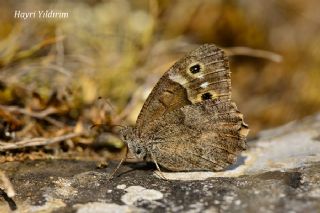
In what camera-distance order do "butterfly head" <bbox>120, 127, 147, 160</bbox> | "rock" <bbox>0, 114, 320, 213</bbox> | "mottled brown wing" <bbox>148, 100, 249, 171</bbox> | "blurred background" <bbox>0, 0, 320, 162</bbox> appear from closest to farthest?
"rock" <bbox>0, 114, 320, 213</bbox>, "mottled brown wing" <bbox>148, 100, 249, 171</bbox>, "butterfly head" <bbox>120, 127, 147, 160</bbox>, "blurred background" <bbox>0, 0, 320, 162</bbox>

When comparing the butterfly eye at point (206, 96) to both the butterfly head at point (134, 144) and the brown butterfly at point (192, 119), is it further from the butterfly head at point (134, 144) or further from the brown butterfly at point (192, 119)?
the butterfly head at point (134, 144)

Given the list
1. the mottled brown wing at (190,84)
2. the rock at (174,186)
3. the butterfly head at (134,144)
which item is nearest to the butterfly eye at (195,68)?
the mottled brown wing at (190,84)

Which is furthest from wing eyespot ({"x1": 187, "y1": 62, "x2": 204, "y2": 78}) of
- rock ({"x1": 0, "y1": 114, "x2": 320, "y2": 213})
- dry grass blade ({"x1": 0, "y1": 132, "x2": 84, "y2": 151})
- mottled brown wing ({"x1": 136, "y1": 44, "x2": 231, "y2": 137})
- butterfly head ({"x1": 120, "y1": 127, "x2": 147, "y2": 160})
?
dry grass blade ({"x1": 0, "y1": 132, "x2": 84, "y2": 151})

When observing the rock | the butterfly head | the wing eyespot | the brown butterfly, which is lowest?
the rock

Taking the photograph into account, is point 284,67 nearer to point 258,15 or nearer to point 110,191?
point 258,15

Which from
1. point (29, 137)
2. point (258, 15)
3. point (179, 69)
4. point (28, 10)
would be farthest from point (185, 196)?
point (258, 15)

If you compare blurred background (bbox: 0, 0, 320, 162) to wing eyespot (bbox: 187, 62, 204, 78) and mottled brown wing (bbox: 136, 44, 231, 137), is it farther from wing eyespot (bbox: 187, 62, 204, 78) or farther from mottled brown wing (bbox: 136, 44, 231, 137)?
wing eyespot (bbox: 187, 62, 204, 78)

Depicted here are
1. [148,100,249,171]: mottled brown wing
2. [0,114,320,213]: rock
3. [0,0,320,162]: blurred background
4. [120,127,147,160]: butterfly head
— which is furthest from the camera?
[0,0,320,162]: blurred background
